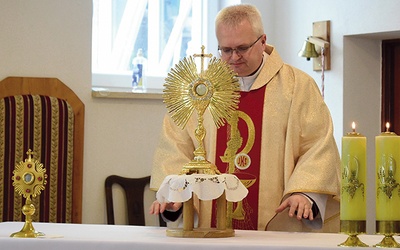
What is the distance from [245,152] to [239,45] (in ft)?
1.56

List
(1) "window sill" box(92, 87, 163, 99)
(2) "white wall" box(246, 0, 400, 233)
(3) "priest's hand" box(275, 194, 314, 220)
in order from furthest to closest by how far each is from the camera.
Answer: (2) "white wall" box(246, 0, 400, 233) < (1) "window sill" box(92, 87, 163, 99) < (3) "priest's hand" box(275, 194, 314, 220)

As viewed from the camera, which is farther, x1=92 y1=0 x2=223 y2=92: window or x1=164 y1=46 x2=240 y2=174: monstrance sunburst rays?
x1=92 y1=0 x2=223 y2=92: window

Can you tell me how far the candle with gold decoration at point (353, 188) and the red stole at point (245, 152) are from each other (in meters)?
1.14

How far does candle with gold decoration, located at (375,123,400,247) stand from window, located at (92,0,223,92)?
424cm

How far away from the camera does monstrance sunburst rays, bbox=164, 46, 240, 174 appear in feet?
10.2

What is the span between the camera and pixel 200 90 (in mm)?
3109

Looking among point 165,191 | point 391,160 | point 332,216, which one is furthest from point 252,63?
point 391,160

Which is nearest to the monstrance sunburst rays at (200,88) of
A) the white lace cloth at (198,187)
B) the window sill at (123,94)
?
the white lace cloth at (198,187)

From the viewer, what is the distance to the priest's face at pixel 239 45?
3.69 m

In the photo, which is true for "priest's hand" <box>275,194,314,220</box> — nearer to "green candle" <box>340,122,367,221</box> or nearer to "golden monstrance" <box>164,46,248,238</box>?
"golden monstrance" <box>164,46,248,238</box>

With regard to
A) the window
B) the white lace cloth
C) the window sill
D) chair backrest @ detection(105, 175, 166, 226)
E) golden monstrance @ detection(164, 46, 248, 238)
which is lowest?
chair backrest @ detection(105, 175, 166, 226)

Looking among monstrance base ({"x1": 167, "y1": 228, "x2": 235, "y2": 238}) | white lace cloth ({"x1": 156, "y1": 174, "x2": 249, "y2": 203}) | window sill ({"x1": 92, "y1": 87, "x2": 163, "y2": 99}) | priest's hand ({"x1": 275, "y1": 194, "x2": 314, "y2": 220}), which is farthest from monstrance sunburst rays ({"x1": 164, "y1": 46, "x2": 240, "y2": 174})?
window sill ({"x1": 92, "y1": 87, "x2": 163, "y2": 99})

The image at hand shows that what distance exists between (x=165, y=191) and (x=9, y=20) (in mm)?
3188

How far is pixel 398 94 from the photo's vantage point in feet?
22.7
